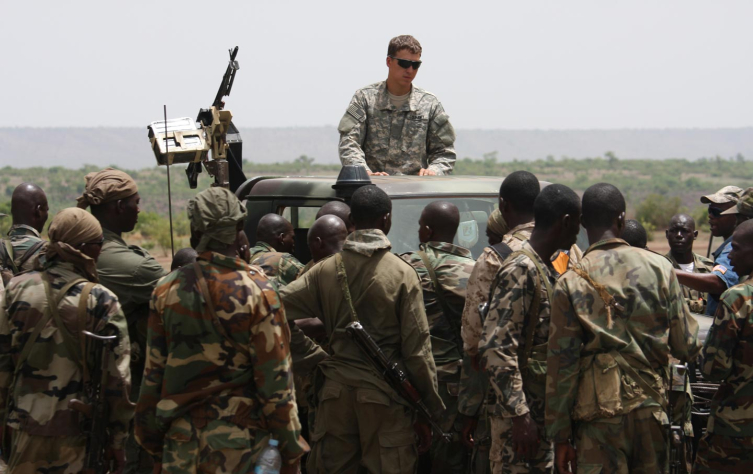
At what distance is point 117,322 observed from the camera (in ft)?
14.3

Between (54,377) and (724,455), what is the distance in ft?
11.0

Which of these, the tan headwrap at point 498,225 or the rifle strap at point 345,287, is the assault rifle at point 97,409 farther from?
the tan headwrap at point 498,225

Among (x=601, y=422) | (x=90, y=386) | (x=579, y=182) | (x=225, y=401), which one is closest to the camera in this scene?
(x=225, y=401)

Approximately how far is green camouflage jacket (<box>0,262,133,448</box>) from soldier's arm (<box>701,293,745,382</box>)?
113 inches

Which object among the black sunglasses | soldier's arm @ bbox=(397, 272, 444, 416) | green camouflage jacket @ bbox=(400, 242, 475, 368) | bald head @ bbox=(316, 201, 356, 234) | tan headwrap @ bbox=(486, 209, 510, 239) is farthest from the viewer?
the black sunglasses

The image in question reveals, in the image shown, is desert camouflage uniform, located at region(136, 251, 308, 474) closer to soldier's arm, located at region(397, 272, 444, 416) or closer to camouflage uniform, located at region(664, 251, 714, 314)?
soldier's arm, located at region(397, 272, 444, 416)

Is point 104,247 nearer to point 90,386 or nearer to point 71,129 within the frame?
point 90,386

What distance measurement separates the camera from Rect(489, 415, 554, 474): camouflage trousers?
4352mm

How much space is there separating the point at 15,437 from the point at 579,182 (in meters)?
70.2

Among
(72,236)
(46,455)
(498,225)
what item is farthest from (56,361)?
(498,225)

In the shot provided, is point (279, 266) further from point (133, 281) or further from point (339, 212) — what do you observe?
point (133, 281)

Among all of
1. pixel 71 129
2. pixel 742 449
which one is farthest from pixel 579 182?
pixel 71 129

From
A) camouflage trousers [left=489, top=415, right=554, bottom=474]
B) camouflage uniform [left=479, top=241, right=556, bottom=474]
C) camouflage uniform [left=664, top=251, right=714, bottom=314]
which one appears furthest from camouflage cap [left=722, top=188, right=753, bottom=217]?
camouflage trousers [left=489, top=415, right=554, bottom=474]

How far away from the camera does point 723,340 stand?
4555mm
